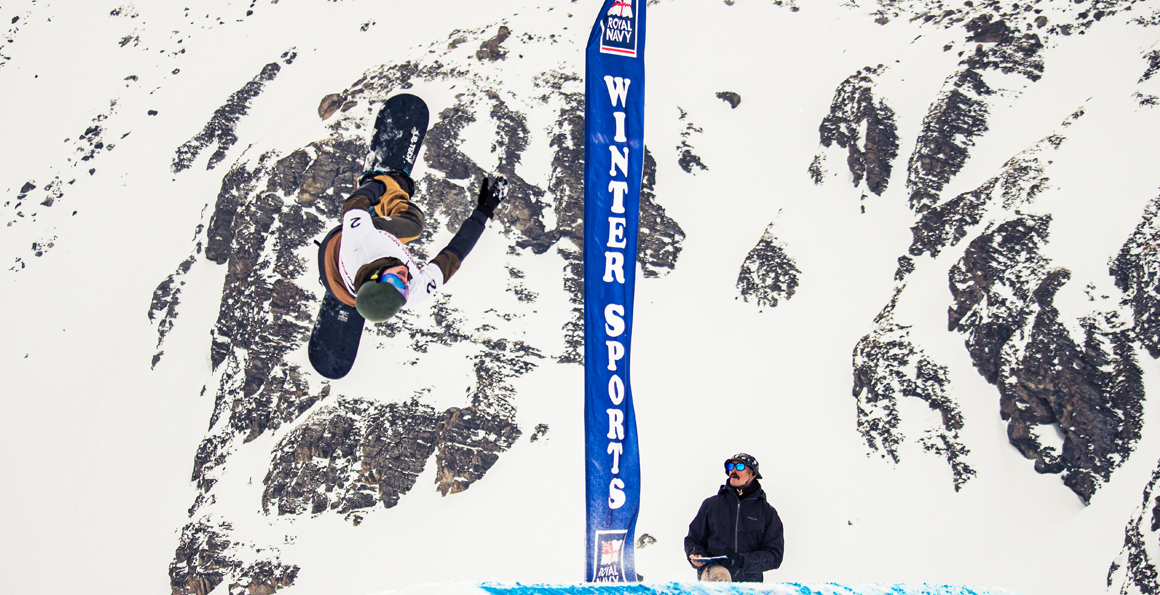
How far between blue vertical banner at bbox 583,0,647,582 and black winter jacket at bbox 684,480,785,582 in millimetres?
1314

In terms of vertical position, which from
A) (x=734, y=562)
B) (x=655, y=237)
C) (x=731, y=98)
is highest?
(x=731, y=98)

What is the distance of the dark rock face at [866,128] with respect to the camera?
26641 mm

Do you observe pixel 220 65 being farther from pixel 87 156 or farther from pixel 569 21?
pixel 569 21

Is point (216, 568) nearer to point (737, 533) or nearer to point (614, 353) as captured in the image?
point (614, 353)

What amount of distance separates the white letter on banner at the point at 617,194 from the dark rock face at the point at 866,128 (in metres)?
23.0

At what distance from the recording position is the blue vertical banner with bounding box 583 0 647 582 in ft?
20.4

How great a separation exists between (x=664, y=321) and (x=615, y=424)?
60.1 ft

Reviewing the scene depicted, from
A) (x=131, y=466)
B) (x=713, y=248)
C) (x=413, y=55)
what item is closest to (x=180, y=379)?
(x=131, y=466)

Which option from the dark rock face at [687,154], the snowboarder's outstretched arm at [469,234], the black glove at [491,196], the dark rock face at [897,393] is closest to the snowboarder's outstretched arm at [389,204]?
the snowboarder's outstretched arm at [469,234]

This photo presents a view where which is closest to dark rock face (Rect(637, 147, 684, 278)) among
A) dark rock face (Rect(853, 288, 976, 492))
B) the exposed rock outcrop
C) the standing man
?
dark rock face (Rect(853, 288, 976, 492))

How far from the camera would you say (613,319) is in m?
6.34

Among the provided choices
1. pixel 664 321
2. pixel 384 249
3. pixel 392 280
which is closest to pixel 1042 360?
pixel 664 321

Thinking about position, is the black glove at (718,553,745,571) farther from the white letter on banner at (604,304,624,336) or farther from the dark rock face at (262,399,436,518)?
the dark rock face at (262,399,436,518)

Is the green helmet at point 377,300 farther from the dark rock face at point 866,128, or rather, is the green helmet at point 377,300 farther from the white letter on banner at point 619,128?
the dark rock face at point 866,128
